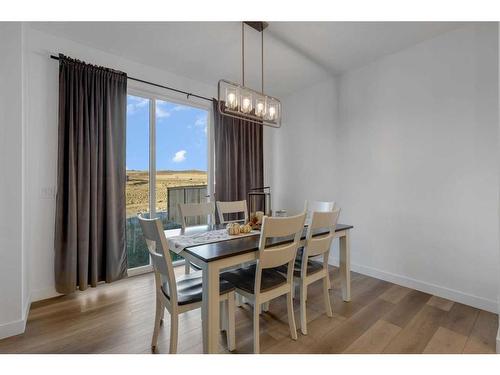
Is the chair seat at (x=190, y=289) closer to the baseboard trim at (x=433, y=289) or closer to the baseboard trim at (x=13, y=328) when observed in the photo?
the baseboard trim at (x=13, y=328)

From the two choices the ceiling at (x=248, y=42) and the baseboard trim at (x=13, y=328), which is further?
the ceiling at (x=248, y=42)

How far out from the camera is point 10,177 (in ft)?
6.15

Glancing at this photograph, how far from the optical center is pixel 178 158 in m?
3.47

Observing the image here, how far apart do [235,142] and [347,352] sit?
2.98 meters

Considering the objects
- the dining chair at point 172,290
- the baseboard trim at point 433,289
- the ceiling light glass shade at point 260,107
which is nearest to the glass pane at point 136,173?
the dining chair at point 172,290

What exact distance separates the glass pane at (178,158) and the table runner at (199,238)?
1425 millimetres

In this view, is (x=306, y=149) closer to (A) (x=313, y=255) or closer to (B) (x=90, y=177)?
(A) (x=313, y=255)

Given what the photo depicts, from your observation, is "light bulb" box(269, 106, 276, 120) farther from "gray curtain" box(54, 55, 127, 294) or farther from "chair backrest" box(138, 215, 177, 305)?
"gray curtain" box(54, 55, 127, 294)

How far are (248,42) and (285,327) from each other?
280 cm

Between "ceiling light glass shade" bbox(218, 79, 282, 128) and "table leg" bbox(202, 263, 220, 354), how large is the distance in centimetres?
131

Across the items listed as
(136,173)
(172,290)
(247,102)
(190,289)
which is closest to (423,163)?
(247,102)

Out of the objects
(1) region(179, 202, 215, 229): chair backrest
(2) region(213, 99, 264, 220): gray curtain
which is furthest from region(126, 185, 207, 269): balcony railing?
(1) region(179, 202, 215, 229): chair backrest

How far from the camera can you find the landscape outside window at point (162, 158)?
3.08 m
